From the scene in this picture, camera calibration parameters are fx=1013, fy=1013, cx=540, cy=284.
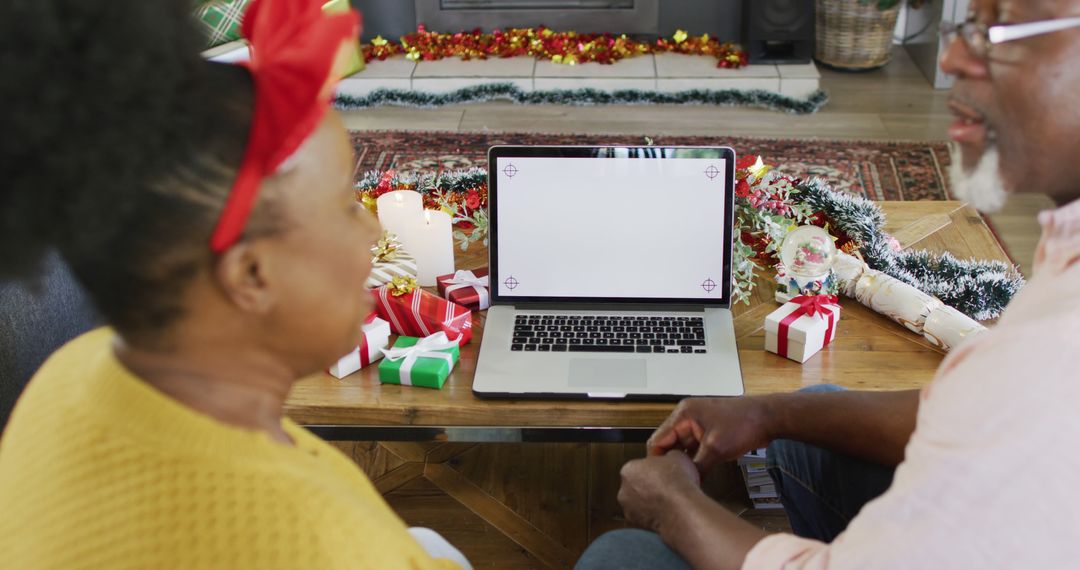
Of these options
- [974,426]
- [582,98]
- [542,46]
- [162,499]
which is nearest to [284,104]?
[162,499]

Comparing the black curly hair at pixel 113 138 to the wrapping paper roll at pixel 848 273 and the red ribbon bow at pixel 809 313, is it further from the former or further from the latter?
the wrapping paper roll at pixel 848 273

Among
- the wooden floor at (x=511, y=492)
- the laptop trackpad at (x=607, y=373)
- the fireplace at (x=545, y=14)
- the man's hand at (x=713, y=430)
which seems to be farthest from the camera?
the fireplace at (x=545, y=14)

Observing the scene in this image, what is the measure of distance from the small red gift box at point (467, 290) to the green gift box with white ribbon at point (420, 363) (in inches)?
6.6

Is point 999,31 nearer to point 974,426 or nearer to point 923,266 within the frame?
point 974,426

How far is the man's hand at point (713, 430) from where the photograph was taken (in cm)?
135

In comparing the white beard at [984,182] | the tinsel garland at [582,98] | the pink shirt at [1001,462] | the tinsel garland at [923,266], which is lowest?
the tinsel garland at [582,98]

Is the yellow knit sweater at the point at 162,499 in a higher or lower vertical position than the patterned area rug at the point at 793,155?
higher

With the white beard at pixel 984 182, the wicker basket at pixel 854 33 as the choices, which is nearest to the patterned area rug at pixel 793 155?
the wicker basket at pixel 854 33

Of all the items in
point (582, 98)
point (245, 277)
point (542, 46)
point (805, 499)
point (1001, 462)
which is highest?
point (245, 277)

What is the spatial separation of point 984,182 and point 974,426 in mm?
338

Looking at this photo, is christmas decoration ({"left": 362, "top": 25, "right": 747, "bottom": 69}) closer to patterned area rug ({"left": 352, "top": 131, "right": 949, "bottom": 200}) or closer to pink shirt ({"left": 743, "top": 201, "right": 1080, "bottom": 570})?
patterned area rug ({"left": 352, "top": 131, "right": 949, "bottom": 200})

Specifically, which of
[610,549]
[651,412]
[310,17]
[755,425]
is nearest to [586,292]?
[651,412]

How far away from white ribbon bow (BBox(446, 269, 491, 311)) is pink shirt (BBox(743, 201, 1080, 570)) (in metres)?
0.93

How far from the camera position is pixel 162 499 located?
72 cm
